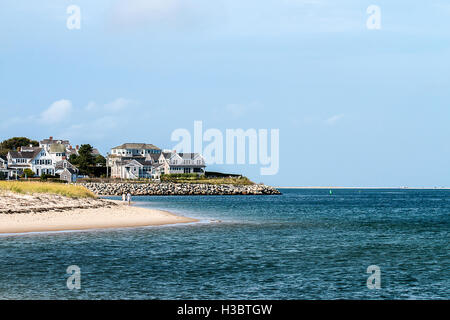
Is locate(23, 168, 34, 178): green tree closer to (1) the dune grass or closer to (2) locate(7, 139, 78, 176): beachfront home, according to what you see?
(2) locate(7, 139, 78, 176): beachfront home

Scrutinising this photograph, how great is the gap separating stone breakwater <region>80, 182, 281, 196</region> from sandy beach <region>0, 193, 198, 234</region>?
78.2 m

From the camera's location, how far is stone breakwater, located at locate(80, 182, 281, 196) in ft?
481

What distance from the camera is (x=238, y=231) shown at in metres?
46.9

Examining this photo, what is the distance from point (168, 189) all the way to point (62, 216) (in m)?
106

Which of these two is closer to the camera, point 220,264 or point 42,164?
point 220,264

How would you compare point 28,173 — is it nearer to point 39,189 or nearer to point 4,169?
point 4,169

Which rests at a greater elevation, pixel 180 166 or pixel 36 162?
pixel 36 162

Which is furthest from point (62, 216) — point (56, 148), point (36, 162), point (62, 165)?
point (56, 148)

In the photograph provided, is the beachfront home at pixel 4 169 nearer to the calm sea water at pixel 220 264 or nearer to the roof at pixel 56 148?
the roof at pixel 56 148

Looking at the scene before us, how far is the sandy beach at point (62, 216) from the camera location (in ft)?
145

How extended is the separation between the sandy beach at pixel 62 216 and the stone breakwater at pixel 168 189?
257 feet

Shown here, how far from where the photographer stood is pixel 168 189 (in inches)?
6201
